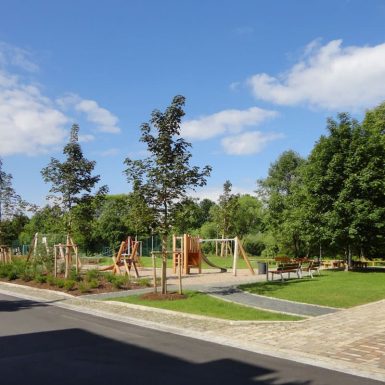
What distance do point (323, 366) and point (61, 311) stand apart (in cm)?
845

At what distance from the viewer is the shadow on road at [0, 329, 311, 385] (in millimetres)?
6453

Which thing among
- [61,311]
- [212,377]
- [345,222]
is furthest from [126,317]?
[345,222]

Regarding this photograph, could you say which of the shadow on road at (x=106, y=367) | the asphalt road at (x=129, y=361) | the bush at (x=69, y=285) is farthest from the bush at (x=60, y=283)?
the shadow on road at (x=106, y=367)

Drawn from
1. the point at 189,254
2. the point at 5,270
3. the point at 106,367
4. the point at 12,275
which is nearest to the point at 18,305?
the point at 106,367

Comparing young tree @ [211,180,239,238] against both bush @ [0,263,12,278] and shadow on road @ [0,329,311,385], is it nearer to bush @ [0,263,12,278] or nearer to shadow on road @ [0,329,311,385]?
bush @ [0,263,12,278]

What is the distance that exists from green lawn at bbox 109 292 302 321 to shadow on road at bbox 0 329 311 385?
3.70 m

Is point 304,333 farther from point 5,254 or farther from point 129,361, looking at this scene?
point 5,254

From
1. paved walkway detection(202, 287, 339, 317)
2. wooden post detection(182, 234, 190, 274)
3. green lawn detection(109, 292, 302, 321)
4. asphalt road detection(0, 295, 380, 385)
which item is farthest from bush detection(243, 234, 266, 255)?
asphalt road detection(0, 295, 380, 385)

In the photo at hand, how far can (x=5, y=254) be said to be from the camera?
98.2ft

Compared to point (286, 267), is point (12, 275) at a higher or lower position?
lower

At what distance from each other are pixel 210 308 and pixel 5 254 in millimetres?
21039

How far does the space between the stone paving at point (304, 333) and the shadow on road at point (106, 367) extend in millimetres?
1163

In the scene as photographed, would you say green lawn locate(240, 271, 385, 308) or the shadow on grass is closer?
green lawn locate(240, 271, 385, 308)

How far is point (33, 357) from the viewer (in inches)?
304
